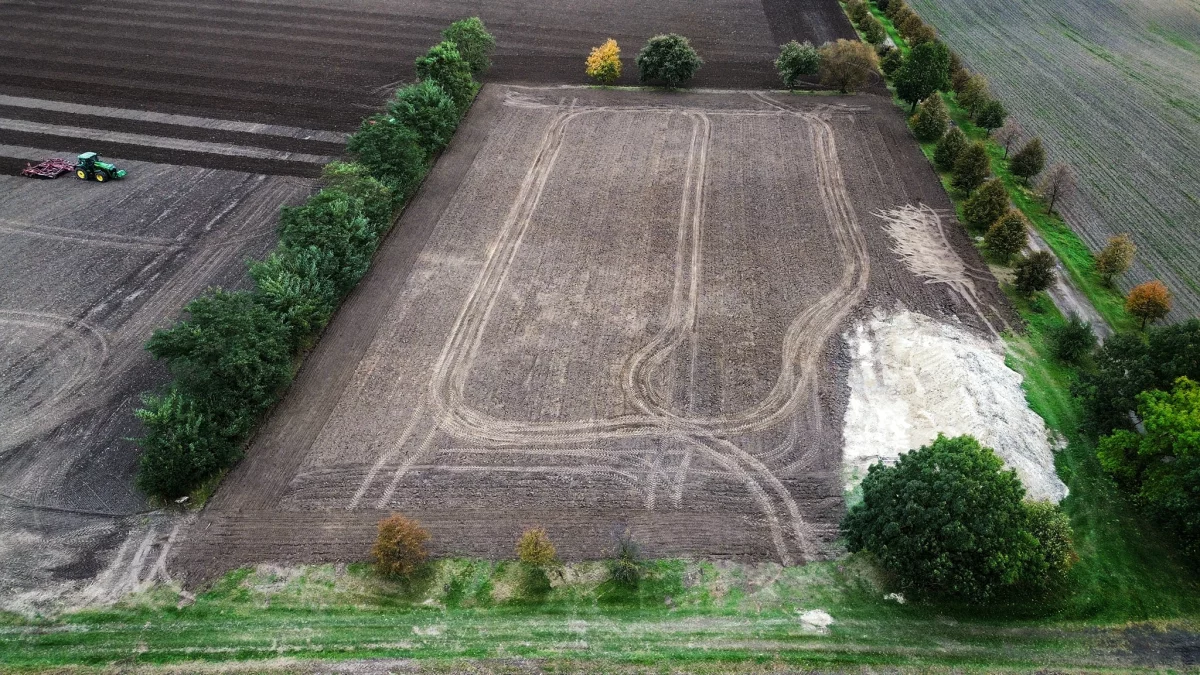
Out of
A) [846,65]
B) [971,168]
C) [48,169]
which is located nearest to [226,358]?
[48,169]

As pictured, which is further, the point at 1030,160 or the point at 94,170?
the point at 1030,160

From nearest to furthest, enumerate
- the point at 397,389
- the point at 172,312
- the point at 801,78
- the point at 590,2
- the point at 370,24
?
the point at 397,389
the point at 172,312
the point at 801,78
the point at 370,24
the point at 590,2

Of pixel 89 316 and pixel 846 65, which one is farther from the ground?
pixel 846 65

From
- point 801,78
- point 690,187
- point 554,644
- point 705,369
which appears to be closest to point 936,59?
point 801,78

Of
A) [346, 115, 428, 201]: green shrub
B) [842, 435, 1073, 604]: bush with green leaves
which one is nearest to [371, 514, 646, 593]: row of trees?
[842, 435, 1073, 604]: bush with green leaves

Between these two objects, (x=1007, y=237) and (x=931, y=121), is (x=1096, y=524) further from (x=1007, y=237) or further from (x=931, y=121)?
(x=931, y=121)

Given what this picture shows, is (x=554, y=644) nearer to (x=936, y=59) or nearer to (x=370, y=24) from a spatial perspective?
(x=936, y=59)

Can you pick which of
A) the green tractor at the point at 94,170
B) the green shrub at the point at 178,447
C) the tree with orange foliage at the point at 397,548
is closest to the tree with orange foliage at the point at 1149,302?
the tree with orange foliage at the point at 397,548
